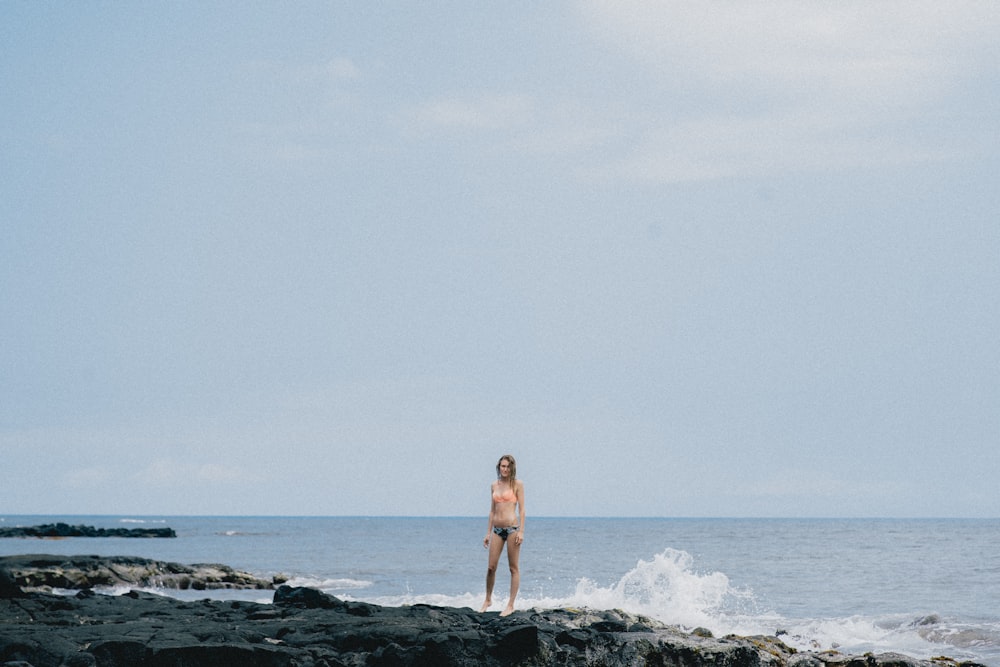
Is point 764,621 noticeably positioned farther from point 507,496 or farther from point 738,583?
point 738,583

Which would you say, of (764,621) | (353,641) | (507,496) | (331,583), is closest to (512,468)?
(507,496)

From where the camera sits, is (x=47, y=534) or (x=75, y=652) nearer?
(x=75, y=652)

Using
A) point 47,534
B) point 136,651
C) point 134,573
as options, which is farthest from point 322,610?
point 47,534

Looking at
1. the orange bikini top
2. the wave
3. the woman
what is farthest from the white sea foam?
the orange bikini top

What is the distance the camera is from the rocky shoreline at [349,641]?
444 inches

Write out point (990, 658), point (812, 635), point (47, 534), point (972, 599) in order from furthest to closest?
point (47, 534) < point (972, 599) < point (812, 635) < point (990, 658)

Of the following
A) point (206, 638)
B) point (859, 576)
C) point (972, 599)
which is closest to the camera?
point (206, 638)

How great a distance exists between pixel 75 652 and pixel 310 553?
54.2m

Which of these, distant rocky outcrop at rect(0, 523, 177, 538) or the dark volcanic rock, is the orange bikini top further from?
distant rocky outcrop at rect(0, 523, 177, 538)

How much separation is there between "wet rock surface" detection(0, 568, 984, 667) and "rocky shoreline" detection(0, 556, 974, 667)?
0.01 m

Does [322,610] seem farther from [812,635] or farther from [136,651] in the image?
[812,635]

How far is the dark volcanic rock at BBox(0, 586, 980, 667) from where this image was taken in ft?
37.0

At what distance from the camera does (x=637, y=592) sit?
30156 millimetres

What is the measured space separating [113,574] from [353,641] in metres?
24.4
